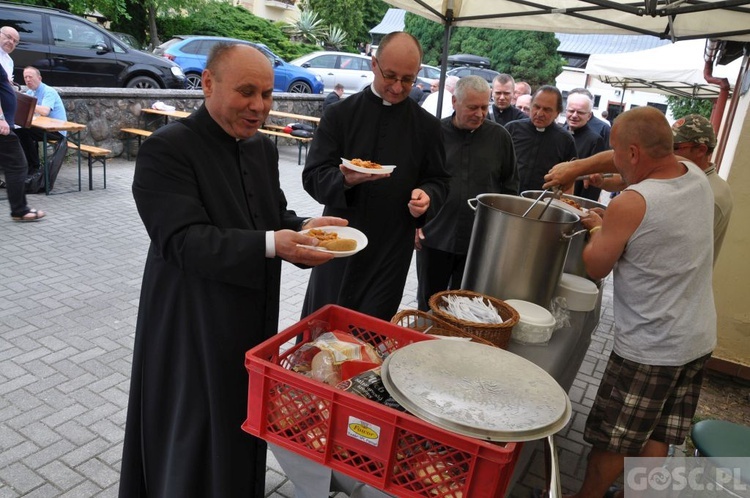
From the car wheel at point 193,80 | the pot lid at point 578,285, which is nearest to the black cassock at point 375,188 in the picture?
the pot lid at point 578,285

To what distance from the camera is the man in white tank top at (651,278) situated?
6.85 feet

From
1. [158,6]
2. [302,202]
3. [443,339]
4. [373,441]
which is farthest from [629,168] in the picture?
[158,6]

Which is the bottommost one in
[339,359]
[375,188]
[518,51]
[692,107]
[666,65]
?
[339,359]

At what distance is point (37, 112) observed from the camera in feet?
24.4

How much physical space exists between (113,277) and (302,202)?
3965 millimetres

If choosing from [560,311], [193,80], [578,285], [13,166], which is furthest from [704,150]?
[193,80]

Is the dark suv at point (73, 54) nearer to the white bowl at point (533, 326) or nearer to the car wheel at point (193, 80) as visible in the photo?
the car wheel at point (193, 80)

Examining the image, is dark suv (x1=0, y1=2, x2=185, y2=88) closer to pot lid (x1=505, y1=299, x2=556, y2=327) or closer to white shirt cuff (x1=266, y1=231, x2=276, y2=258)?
white shirt cuff (x1=266, y1=231, x2=276, y2=258)

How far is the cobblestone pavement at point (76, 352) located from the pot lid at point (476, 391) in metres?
1.63

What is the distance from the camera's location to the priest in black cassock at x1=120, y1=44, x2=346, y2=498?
1701 mm

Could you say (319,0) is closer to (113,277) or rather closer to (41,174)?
(41,174)

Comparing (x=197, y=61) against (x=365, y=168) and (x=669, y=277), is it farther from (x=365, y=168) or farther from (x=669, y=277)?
(x=669, y=277)

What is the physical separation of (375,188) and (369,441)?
5.58ft

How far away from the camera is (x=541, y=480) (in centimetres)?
303
